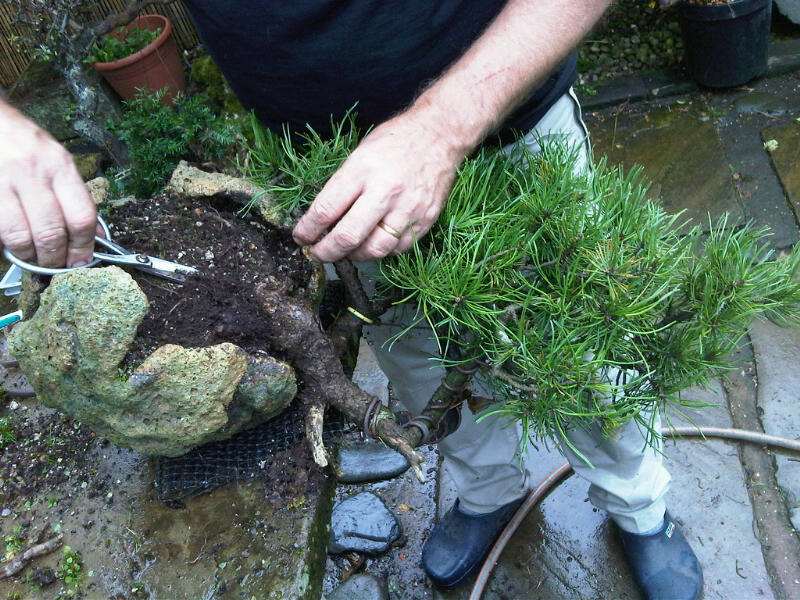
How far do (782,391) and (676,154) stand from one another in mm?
1502

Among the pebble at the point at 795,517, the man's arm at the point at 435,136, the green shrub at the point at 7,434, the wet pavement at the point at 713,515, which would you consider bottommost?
the pebble at the point at 795,517

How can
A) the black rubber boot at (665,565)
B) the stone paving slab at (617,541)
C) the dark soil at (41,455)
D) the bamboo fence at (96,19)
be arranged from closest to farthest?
1. the dark soil at (41,455)
2. the black rubber boot at (665,565)
3. the stone paving slab at (617,541)
4. the bamboo fence at (96,19)

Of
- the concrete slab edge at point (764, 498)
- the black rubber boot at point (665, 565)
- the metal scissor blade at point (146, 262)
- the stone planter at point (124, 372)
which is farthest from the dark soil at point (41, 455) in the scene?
the concrete slab edge at point (764, 498)

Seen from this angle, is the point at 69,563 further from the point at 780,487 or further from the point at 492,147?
the point at 780,487

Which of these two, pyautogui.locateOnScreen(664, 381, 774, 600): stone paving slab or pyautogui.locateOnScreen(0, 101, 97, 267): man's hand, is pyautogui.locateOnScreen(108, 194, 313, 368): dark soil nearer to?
pyautogui.locateOnScreen(0, 101, 97, 267): man's hand

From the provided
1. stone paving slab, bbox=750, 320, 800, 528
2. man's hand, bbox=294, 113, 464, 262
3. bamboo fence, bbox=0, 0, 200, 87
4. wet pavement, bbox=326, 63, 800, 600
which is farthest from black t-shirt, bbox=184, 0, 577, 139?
bamboo fence, bbox=0, 0, 200, 87

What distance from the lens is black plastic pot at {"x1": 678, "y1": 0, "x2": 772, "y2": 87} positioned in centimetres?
343

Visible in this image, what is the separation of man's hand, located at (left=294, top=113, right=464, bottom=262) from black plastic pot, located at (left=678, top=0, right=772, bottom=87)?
301 cm

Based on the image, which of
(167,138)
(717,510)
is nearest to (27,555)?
(167,138)

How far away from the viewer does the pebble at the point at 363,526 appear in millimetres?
2293

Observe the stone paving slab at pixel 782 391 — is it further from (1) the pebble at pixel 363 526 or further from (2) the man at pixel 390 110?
(1) the pebble at pixel 363 526

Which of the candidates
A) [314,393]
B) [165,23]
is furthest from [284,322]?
[165,23]

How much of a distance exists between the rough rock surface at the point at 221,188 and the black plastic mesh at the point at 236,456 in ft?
1.36

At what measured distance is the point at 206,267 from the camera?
127 cm
